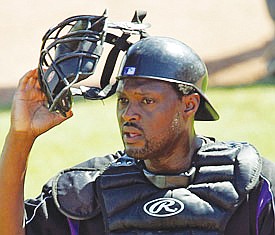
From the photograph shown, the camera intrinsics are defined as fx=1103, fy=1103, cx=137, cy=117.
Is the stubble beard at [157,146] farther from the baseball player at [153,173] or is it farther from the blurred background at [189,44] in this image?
the blurred background at [189,44]

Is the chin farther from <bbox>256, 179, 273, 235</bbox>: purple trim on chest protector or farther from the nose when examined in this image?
<bbox>256, 179, 273, 235</bbox>: purple trim on chest protector

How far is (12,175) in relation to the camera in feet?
14.4

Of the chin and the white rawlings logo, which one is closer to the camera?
the chin

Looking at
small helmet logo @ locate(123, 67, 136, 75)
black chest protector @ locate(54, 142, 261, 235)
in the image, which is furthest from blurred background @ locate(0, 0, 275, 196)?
small helmet logo @ locate(123, 67, 136, 75)

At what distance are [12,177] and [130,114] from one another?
545 mm

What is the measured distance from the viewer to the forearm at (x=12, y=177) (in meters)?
4.39

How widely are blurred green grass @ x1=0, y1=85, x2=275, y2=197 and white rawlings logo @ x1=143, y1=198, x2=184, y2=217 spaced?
3.80 m

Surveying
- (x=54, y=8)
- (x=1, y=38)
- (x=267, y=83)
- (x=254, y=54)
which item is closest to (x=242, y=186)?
(x=267, y=83)

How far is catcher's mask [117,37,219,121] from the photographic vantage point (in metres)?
4.34

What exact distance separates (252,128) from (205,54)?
4.04 metres

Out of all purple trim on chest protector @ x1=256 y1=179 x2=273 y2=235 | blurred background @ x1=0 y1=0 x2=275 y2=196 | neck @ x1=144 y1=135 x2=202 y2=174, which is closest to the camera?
purple trim on chest protector @ x1=256 y1=179 x2=273 y2=235

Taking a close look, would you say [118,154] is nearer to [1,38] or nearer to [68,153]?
[68,153]

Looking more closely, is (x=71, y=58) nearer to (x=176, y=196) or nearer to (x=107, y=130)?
(x=176, y=196)

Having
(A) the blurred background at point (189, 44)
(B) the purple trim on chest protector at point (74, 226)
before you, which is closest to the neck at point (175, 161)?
(B) the purple trim on chest protector at point (74, 226)
